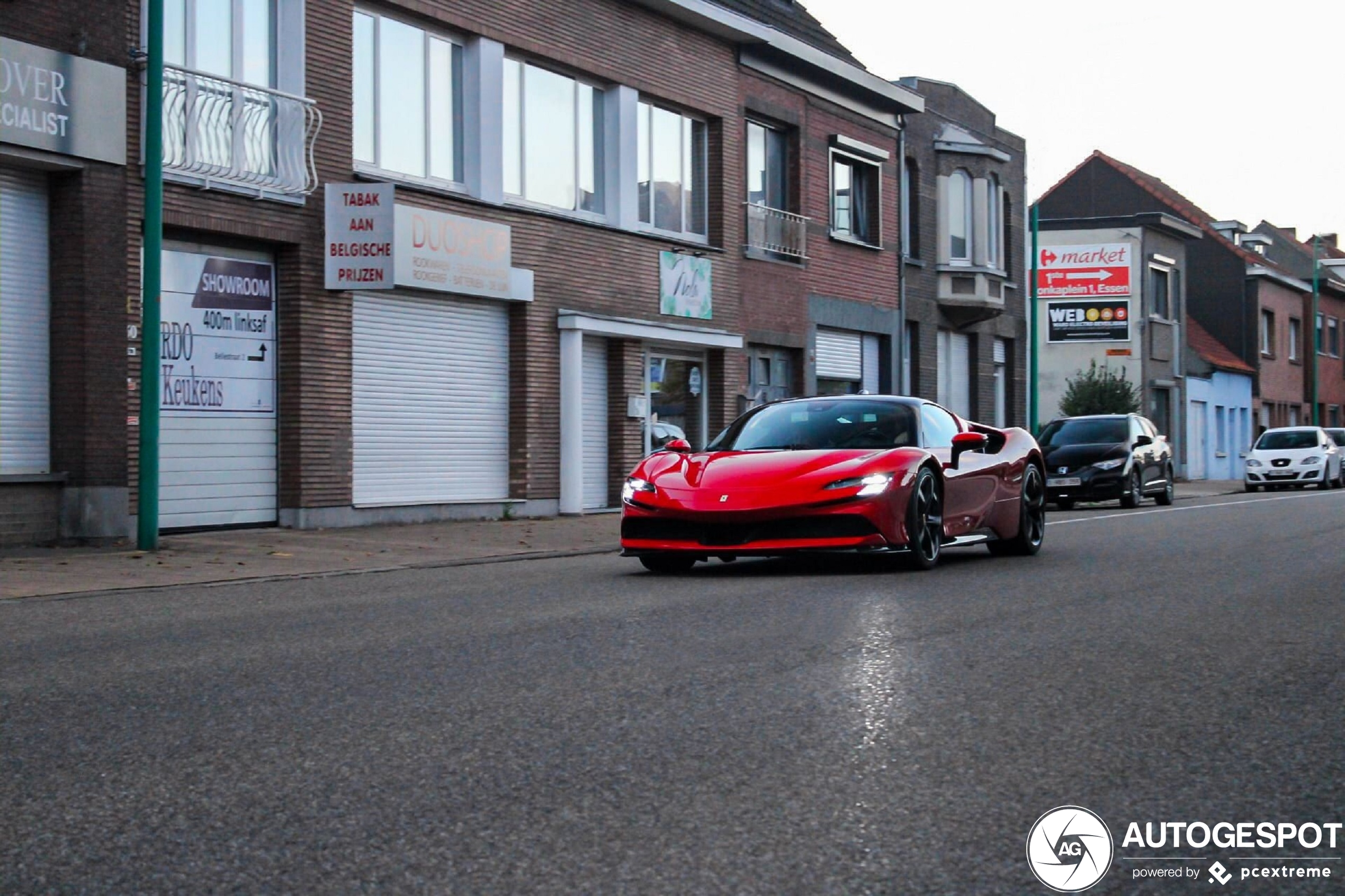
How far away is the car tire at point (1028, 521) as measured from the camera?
13.6m

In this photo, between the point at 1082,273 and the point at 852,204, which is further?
the point at 1082,273

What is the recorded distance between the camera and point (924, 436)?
1241 cm

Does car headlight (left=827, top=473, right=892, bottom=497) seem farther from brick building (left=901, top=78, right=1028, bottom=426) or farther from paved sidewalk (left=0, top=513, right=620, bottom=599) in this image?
brick building (left=901, top=78, right=1028, bottom=426)

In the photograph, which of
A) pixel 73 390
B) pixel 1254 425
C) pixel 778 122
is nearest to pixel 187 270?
pixel 73 390

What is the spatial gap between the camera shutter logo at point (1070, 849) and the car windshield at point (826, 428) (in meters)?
7.85

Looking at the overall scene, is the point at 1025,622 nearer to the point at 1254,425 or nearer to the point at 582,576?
the point at 582,576

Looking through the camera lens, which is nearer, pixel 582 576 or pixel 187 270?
pixel 582 576

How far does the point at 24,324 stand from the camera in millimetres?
15555

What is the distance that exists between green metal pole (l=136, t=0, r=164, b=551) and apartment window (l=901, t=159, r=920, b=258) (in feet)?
68.2

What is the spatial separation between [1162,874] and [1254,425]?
5920cm

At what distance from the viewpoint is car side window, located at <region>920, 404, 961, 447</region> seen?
12.5 m

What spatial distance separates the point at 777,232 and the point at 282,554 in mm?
15103

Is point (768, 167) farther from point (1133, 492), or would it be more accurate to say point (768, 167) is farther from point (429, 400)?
point (429, 400)

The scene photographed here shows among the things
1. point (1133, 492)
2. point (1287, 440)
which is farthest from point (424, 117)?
point (1287, 440)
